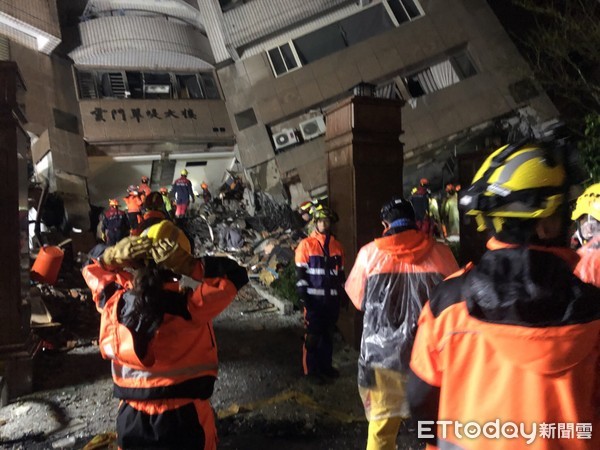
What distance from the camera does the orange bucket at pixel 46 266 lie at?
280 inches

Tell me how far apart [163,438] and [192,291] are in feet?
2.36

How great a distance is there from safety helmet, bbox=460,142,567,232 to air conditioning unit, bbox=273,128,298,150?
43.9 feet

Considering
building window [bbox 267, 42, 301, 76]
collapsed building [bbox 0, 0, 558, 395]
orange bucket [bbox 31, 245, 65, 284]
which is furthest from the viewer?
building window [bbox 267, 42, 301, 76]

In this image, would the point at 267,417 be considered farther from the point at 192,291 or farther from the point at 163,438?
the point at 192,291

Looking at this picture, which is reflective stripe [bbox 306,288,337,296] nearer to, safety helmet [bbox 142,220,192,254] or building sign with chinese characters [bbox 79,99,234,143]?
safety helmet [bbox 142,220,192,254]

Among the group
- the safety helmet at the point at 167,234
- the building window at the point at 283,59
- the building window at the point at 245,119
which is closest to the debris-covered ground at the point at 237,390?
the safety helmet at the point at 167,234

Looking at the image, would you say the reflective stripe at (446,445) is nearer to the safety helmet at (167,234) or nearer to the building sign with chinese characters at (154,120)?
the safety helmet at (167,234)

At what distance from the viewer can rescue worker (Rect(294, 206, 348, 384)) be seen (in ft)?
15.2

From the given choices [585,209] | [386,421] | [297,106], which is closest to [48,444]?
[386,421]

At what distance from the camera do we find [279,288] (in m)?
8.04

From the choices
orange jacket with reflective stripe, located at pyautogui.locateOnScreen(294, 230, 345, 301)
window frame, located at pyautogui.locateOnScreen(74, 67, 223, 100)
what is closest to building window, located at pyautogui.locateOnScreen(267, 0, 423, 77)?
window frame, located at pyautogui.locateOnScreen(74, 67, 223, 100)

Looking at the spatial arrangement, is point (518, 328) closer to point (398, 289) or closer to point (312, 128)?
point (398, 289)

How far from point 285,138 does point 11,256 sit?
11.1 m

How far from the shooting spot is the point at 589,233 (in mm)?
3004
